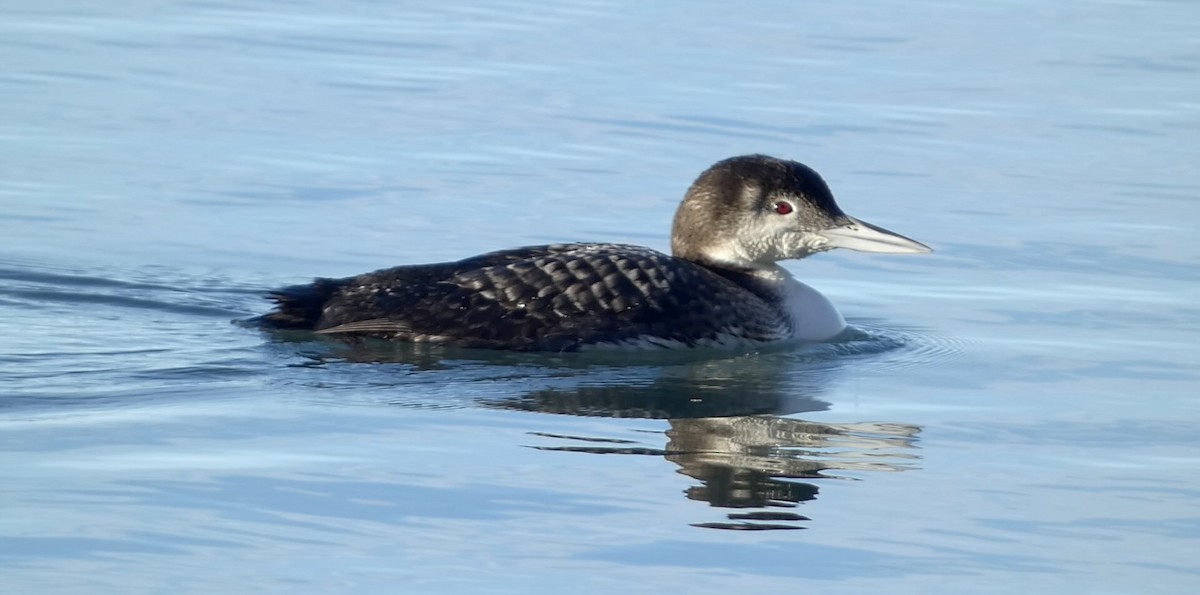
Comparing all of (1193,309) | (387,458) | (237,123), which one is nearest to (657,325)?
(387,458)

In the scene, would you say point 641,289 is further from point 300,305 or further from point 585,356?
point 300,305

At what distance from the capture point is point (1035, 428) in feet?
24.1

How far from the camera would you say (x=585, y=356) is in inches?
322

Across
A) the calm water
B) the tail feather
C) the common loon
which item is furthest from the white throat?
the tail feather

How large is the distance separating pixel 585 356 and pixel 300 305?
115cm

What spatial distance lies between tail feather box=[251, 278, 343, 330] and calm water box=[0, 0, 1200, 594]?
11cm

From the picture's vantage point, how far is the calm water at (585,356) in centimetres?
580

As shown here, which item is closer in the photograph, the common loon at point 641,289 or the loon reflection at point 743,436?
the loon reflection at point 743,436

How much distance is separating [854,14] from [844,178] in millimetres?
4641

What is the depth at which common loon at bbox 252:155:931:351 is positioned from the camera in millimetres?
8172

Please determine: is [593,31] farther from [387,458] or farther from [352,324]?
[387,458]

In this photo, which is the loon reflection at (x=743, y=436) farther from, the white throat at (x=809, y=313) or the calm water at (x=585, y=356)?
the white throat at (x=809, y=313)

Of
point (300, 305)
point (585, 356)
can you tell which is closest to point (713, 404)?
point (585, 356)

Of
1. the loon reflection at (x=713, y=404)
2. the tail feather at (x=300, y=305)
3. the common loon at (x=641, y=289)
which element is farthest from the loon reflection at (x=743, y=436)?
the tail feather at (x=300, y=305)
